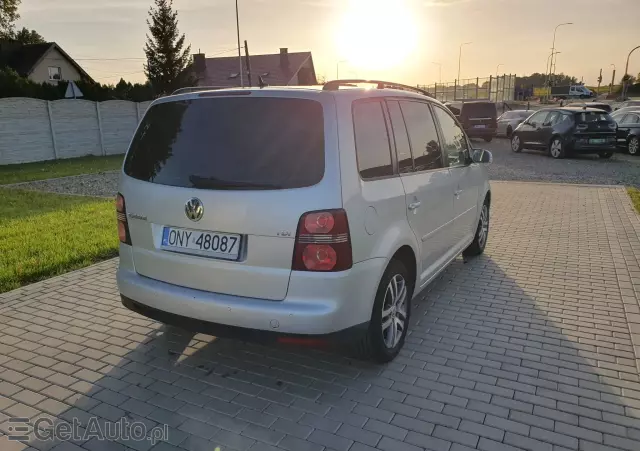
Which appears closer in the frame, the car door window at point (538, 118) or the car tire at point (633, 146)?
the car tire at point (633, 146)

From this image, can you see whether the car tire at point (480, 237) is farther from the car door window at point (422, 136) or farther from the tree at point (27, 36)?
the tree at point (27, 36)

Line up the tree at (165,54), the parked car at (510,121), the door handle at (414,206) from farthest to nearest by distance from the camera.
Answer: the tree at (165,54) < the parked car at (510,121) < the door handle at (414,206)

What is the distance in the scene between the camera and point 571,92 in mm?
68375

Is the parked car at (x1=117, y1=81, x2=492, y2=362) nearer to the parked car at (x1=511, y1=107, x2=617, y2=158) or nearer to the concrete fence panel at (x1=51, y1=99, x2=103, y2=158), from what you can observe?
the parked car at (x1=511, y1=107, x2=617, y2=158)

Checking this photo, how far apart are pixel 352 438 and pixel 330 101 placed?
2.03 metres

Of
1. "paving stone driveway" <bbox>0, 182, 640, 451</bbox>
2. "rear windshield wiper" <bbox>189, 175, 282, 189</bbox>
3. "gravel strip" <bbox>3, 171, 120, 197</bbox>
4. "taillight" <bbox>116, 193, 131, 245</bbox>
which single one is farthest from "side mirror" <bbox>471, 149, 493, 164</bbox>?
"gravel strip" <bbox>3, 171, 120, 197</bbox>

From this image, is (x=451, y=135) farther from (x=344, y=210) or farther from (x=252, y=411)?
(x=252, y=411)

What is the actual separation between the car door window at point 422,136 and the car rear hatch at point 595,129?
1483cm

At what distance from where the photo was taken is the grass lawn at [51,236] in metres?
5.85

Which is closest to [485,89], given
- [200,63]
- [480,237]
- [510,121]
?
[510,121]

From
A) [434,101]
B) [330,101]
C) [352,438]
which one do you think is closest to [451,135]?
[434,101]

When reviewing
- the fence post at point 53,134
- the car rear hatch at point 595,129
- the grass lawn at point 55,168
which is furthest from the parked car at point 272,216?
the fence post at point 53,134

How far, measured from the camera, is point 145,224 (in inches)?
134

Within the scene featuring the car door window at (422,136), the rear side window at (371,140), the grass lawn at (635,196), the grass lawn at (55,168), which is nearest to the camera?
the rear side window at (371,140)
